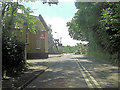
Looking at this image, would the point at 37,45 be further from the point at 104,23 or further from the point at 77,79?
the point at 77,79

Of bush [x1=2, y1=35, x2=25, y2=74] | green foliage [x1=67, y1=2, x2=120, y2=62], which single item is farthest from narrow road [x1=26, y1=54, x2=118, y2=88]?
green foliage [x1=67, y1=2, x2=120, y2=62]

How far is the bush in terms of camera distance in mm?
11008

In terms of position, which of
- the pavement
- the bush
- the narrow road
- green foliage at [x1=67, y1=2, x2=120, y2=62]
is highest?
green foliage at [x1=67, y1=2, x2=120, y2=62]

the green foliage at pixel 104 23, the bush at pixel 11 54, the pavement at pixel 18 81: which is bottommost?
Result: the pavement at pixel 18 81

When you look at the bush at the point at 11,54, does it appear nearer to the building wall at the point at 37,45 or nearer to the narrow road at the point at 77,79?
the narrow road at the point at 77,79

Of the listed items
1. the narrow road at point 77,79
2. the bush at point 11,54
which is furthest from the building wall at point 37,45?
the bush at point 11,54

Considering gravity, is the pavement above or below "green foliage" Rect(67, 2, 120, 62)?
below

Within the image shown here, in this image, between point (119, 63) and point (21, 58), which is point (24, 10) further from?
point (119, 63)

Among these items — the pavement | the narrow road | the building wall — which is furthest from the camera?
the building wall

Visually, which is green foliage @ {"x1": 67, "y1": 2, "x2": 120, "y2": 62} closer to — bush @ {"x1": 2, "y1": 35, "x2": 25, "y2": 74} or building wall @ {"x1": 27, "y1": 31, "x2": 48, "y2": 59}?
bush @ {"x1": 2, "y1": 35, "x2": 25, "y2": 74}

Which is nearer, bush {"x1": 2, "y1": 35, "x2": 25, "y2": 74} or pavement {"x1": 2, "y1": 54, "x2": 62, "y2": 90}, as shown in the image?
pavement {"x1": 2, "y1": 54, "x2": 62, "y2": 90}

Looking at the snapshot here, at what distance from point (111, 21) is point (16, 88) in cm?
760

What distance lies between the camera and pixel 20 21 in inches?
692

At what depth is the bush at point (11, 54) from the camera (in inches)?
433
